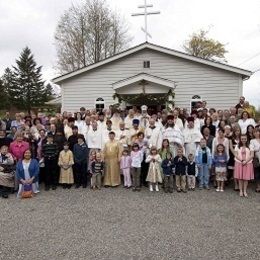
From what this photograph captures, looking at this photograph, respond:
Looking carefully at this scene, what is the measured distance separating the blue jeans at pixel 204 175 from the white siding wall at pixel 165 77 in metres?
7.22

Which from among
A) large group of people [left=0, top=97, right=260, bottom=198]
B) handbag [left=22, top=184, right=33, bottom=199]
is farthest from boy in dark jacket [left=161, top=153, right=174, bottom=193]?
handbag [left=22, top=184, right=33, bottom=199]

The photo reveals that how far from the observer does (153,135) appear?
1148cm

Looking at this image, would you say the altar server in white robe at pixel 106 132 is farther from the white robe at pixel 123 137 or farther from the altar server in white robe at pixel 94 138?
the white robe at pixel 123 137

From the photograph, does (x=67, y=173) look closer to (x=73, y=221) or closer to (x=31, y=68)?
(x=73, y=221)

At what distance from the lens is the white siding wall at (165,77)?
17.6 m

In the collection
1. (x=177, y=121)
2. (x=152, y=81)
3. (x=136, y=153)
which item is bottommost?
(x=136, y=153)

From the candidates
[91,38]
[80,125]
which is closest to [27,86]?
[91,38]

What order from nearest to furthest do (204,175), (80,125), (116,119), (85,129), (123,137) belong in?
(204,175)
(123,137)
(85,129)
(80,125)
(116,119)

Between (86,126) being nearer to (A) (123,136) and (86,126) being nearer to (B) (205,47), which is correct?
(A) (123,136)

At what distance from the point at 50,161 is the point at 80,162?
0.83 metres

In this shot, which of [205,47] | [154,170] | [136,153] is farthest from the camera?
[205,47]

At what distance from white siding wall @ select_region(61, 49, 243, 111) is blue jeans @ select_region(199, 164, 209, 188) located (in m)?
7.22

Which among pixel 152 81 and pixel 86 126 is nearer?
pixel 86 126

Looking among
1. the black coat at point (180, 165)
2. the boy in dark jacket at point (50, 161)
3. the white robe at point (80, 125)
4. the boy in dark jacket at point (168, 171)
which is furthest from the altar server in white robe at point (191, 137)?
the boy in dark jacket at point (50, 161)
